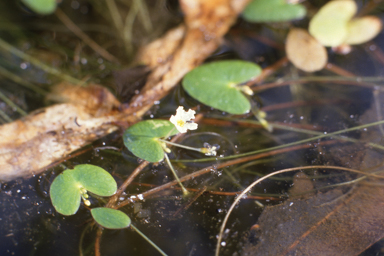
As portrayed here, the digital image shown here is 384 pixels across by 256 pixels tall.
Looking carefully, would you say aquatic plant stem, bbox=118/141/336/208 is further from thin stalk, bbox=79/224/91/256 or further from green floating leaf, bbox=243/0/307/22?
green floating leaf, bbox=243/0/307/22

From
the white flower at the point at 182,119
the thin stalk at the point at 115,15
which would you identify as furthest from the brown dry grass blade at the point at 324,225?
the thin stalk at the point at 115,15

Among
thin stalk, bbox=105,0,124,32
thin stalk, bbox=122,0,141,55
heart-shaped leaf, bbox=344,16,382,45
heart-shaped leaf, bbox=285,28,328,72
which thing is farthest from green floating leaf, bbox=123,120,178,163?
heart-shaped leaf, bbox=344,16,382,45

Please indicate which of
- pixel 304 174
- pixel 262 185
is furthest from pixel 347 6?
pixel 262 185

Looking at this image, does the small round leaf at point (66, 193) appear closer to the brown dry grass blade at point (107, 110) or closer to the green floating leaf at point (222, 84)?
the brown dry grass blade at point (107, 110)

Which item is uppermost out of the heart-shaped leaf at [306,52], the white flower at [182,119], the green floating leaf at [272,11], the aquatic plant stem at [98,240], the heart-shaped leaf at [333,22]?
the green floating leaf at [272,11]

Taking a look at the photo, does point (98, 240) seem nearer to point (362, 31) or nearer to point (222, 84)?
point (222, 84)
